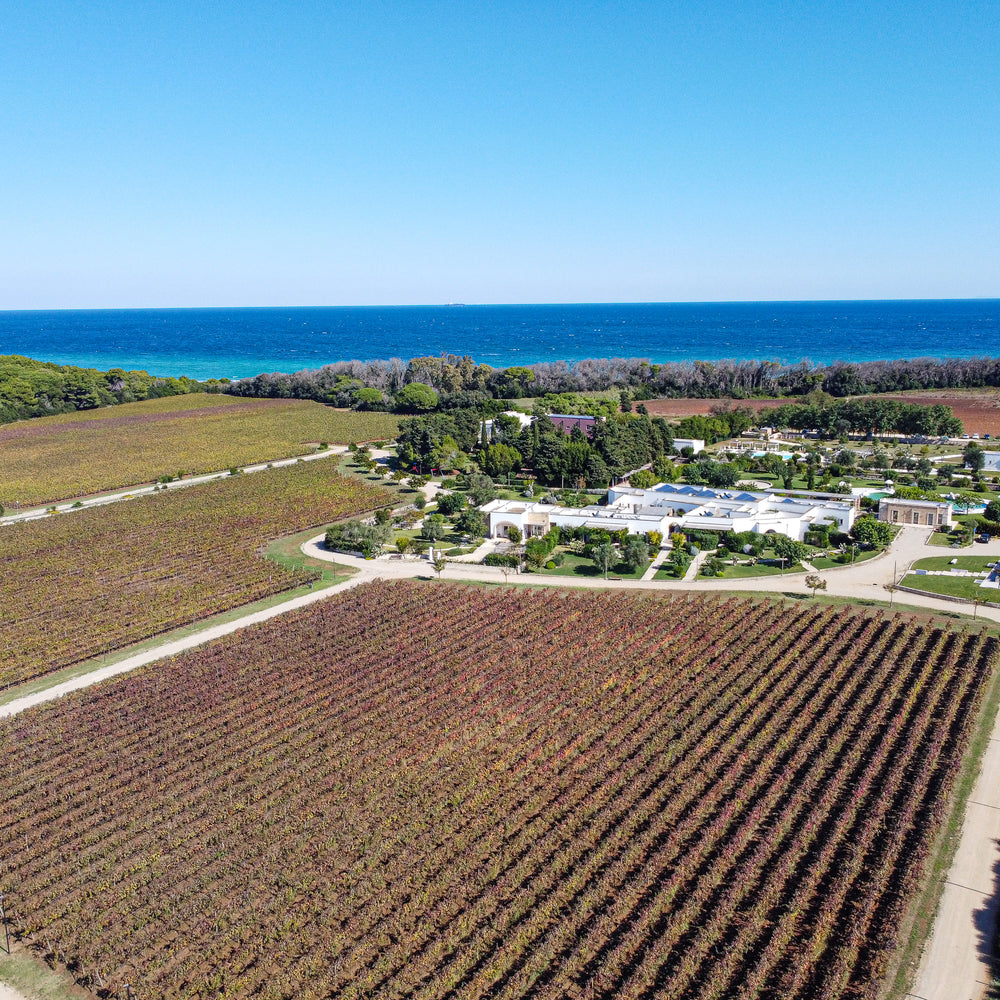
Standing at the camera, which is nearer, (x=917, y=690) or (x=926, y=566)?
(x=917, y=690)

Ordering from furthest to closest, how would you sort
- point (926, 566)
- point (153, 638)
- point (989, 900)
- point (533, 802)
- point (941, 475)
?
point (941, 475)
point (926, 566)
point (153, 638)
point (533, 802)
point (989, 900)

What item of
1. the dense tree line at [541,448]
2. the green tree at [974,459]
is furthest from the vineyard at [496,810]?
the green tree at [974,459]

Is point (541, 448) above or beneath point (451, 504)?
above

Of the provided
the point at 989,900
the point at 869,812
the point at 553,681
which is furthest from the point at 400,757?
the point at 989,900

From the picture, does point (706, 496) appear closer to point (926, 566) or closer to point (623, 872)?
point (926, 566)

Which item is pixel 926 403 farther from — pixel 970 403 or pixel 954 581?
pixel 954 581

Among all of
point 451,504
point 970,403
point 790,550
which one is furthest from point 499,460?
point 970,403

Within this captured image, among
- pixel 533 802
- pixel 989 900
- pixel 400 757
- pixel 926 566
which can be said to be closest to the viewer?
pixel 989 900
